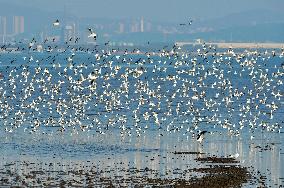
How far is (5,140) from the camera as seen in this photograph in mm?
54719

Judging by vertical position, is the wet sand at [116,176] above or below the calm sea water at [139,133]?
below

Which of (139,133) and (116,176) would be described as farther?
(139,133)

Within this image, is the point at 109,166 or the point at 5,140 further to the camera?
the point at 5,140

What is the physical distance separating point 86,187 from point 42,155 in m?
10.0

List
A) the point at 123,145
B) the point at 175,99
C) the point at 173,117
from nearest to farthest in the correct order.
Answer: the point at 123,145 → the point at 173,117 → the point at 175,99

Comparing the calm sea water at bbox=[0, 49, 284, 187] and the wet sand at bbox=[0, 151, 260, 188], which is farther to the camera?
the calm sea water at bbox=[0, 49, 284, 187]

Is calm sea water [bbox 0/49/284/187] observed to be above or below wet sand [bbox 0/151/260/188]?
above

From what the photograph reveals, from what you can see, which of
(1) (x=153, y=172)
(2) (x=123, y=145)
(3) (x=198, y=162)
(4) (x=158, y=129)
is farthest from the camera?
(4) (x=158, y=129)

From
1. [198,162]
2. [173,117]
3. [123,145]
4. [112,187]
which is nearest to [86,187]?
[112,187]

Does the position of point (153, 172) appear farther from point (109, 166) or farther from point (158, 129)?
point (158, 129)

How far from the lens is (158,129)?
62.1m

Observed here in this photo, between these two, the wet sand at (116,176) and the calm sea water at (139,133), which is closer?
the wet sand at (116,176)

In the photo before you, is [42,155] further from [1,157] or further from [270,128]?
[270,128]

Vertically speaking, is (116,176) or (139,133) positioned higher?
(139,133)
